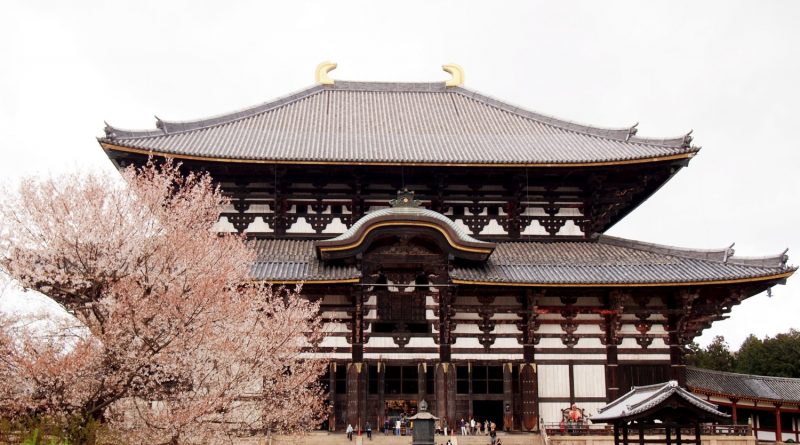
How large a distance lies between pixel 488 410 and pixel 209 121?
58.1ft

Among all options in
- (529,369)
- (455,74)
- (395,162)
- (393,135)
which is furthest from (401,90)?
(529,369)

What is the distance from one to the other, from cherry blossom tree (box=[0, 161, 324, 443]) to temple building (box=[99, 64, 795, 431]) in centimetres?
816

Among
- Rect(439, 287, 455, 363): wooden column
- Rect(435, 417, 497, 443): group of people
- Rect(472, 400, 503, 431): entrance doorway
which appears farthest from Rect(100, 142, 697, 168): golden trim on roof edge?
Rect(435, 417, 497, 443): group of people

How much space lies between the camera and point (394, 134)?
3403 centimetres

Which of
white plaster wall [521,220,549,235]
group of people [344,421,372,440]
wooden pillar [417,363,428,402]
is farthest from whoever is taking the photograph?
white plaster wall [521,220,549,235]

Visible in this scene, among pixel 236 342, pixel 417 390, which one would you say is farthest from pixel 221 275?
pixel 417 390

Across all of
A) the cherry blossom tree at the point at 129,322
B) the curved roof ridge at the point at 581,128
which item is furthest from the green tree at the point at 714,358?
the cherry blossom tree at the point at 129,322

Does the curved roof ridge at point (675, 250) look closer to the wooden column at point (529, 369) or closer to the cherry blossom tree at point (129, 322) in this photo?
the wooden column at point (529, 369)

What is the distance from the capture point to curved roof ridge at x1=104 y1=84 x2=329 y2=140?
98.1 feet

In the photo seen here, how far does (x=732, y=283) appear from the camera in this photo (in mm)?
27109

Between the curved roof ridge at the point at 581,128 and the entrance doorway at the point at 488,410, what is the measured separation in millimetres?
12319

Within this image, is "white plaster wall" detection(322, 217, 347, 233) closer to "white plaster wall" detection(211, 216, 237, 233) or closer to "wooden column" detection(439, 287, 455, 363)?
"white plaster wall" detection(211, 216, 237, 233)

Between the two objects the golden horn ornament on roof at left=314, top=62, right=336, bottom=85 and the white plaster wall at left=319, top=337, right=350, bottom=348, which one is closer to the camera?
the white plaster wall at left=319, top=337, right=350, bottom=348

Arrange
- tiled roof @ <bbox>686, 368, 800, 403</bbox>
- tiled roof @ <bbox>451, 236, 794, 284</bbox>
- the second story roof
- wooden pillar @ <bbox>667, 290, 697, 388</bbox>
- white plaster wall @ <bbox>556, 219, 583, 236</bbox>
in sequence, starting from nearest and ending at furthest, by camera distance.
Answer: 1. tiled roof @ <bbox>451, 236, 794, 284</bbox>
2. wooden pillar @ <bbox>667, 290, 697, 388</bbox>
3. the second story roof
4. white plaster wall @ <bbox>556, 219, 583, 236</bbox>
5. tiled roof @ <bbox>686, 368, 800, 403</bbox>
